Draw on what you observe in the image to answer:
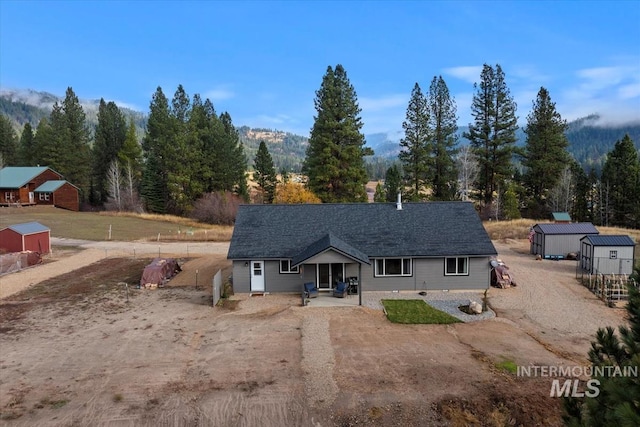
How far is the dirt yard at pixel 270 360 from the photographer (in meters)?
11.2

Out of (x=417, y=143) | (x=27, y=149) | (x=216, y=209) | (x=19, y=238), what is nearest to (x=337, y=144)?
(x=417, y=143)

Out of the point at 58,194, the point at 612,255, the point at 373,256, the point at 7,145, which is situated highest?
the point at 7,145

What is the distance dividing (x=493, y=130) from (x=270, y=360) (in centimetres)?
4608

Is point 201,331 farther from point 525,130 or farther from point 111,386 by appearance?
point 525,130

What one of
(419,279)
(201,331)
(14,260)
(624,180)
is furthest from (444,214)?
(624,180)

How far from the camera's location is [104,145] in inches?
2854

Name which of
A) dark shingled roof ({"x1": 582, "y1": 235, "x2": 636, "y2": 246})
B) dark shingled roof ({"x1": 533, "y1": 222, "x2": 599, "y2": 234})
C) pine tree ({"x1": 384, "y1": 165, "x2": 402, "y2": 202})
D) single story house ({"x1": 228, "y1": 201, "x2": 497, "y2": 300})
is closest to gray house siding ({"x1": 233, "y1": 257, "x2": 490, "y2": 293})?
single story house ({"x1": 228, "y1": 201, "x2": 497, "y2": 300})

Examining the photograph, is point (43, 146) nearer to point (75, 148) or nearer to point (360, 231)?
Result: point (75, 148)

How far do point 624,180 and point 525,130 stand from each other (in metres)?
14.1

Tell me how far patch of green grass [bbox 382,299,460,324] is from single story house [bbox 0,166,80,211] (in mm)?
60445

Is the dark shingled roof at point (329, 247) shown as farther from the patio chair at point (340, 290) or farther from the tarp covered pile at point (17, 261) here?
the tarp covered pile at point (17, 261)

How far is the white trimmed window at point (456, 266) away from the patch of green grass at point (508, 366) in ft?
29.6

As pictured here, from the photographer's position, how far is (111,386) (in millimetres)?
12758

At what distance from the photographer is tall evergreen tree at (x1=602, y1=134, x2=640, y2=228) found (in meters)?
53.6
